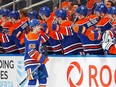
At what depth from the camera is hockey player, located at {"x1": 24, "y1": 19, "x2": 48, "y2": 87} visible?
8195mm

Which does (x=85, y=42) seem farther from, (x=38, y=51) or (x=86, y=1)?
(x=86, y=1)

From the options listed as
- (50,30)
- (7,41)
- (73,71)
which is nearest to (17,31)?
(7,41)

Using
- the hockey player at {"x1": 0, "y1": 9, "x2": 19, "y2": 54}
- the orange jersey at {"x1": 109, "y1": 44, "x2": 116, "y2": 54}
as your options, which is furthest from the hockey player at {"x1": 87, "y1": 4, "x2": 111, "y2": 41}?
the hockey player at {"x1": 0, "y1": 9, "x2": 19, "y2": 54}

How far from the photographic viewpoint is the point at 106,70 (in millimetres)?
8047

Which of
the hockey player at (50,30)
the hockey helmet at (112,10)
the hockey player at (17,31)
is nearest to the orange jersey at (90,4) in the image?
the hockey player at (50,30)

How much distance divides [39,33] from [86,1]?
2702mm

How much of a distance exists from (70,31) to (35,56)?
2.52 ft

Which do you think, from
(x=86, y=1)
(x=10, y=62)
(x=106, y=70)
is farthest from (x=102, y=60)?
(x=86, y=1)

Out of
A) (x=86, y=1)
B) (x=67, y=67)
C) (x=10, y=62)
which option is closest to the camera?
(x=67, y=67)

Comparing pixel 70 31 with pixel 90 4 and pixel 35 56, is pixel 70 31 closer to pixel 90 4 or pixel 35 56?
pixel 35 56

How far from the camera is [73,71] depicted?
337 inches

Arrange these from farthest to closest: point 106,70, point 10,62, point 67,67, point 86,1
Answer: point 86,1
point 10,62
point 67,67
point 106,70

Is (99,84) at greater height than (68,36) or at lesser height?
lesser

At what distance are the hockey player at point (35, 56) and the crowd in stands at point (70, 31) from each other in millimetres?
284
